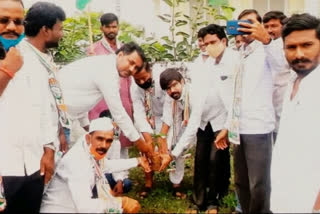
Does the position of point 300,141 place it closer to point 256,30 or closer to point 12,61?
point 256,30

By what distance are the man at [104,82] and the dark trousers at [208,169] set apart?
29.7 inches

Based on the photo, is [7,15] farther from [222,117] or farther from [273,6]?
[273,6]

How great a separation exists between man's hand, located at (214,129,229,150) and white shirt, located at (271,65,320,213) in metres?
1.61

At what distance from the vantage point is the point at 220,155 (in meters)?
4.27

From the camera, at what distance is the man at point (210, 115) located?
13.2 feet

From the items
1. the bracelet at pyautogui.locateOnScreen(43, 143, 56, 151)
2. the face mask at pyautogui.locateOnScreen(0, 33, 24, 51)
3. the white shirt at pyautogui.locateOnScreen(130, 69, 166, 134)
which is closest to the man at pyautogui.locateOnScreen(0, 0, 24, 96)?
the face mask at pyautogui.locateOnScreen(0, 33, 24, 51)

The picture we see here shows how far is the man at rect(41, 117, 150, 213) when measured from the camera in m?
2.67

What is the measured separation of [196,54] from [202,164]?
2.86 m

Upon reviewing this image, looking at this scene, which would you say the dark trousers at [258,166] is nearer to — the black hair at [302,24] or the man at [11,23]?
the black hair at [302,24]

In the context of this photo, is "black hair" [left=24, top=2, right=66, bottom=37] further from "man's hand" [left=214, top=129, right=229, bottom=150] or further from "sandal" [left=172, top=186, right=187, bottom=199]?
"sandal" [left=172, top=186, right=187, bottom=199]

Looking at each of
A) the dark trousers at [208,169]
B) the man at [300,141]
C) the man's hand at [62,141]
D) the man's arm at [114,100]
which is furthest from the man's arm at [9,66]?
the dark trousers at [208,169]

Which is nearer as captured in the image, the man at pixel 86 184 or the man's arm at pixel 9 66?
the man's arm at pixel 9 66

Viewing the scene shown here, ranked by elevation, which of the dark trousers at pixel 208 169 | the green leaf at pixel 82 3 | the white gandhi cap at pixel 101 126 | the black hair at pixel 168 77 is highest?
the green leaf at pixel 82 3

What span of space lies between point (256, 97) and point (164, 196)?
1940mm
